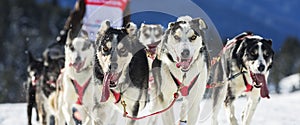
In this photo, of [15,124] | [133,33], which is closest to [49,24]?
[15,124]

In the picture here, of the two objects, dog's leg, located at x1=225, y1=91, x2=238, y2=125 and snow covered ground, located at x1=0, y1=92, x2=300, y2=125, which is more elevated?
dog's leg, located at x1=225, y1=91, x2=238, y2=125

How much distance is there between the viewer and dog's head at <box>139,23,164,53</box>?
379 cm

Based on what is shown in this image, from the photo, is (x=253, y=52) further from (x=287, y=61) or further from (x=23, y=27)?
(x=23, y=27)

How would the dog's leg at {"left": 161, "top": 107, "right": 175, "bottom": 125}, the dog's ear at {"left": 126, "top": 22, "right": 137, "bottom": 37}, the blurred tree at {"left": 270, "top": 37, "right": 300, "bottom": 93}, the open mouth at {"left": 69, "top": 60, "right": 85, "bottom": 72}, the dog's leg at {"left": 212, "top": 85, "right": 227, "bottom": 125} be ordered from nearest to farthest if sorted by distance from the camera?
the dog's ear at {"left": 126, "top": 22, "right": 137, "bottom": 37} < the dog's leg at {"left": 161, "top": 107, "right": 175, "bottom": 125} < the open mouth at {"left": 69, "top": 60, "right": 85, "bottom": 72} < the dog's leg at {"left": 212, "top": 85, "right": 227, "bottom": 125} < the blurred tree at {"left": 270, "top": 37, "right": 300, "bottom": 93}

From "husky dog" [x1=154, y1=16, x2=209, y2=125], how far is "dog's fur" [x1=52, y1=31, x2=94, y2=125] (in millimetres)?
668

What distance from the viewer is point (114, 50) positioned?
11.3 ft

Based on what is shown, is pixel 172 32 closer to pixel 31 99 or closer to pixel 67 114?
pixel 67 114

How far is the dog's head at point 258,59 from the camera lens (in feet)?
13.3

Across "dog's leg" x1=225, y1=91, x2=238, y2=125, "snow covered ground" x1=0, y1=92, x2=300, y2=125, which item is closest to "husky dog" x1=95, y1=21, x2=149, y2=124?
"dog's leg" x1=225, y1=91, x2=238, y2=125

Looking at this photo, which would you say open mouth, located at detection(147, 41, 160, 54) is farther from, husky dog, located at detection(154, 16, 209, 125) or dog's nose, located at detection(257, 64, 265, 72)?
dog's nose, located at detection(257, 64, 265, 72)

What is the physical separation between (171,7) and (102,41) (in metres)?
0.51

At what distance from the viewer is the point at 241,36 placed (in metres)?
4.65

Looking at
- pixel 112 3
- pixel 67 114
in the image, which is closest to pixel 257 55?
pixel 67 114

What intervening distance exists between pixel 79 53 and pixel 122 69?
0.63 meters
